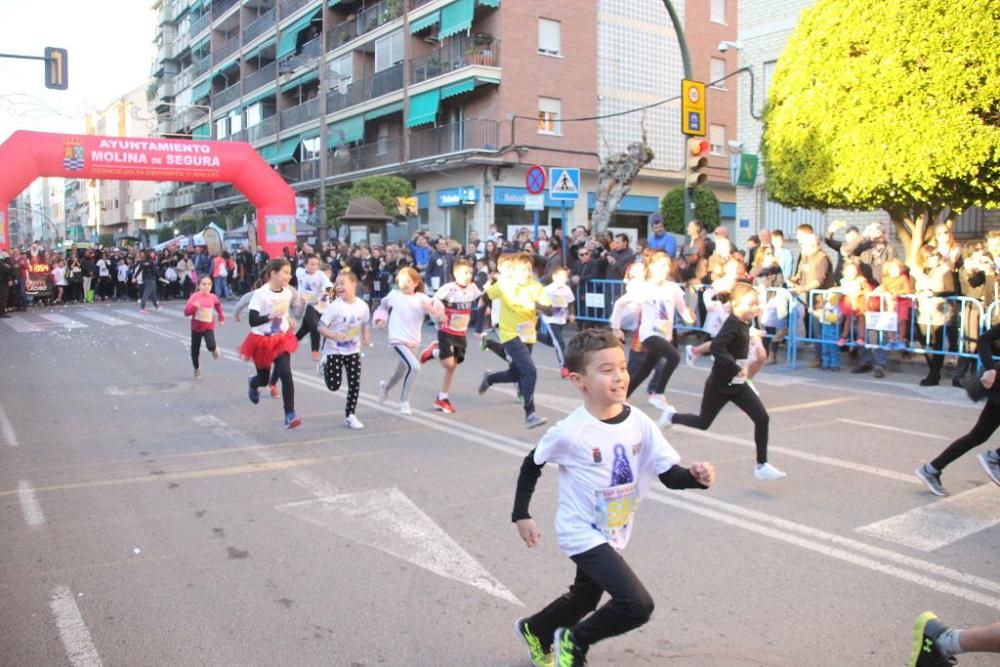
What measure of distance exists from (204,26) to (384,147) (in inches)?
1291

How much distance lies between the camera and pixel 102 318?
2262cm

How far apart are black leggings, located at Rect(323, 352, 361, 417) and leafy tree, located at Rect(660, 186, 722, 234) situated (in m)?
21.6

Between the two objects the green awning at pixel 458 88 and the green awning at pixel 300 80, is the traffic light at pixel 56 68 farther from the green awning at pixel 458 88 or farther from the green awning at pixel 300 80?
the green awning at pixel 300 80

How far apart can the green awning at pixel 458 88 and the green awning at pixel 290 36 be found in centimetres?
1422

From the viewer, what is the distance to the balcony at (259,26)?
166ft

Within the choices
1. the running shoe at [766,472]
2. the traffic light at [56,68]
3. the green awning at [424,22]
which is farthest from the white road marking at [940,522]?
the green awning at [424,22]

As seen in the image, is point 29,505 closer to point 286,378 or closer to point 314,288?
point 286,378

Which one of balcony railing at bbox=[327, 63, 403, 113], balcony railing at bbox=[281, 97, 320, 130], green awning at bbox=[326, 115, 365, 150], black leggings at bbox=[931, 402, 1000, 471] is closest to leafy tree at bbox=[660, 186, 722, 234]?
balcony railing at bbox=[327, 63, 403, 113]

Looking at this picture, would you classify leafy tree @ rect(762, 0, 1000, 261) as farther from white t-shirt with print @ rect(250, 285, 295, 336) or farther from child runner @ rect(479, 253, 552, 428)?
white t-shirt with print @ rect(250, 285, 295, 336)

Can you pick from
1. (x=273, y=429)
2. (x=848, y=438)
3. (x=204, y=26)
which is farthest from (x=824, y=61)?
(x=204, y=26)

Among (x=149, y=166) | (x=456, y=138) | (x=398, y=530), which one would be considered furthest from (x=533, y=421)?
(x=456, y=138)

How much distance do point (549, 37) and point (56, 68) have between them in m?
17.7

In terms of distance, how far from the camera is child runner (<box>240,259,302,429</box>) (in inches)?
336

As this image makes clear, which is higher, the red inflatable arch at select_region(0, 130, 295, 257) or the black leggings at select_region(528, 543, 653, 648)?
the red inflatable arch at select_region(0, 130, 295, 257)
